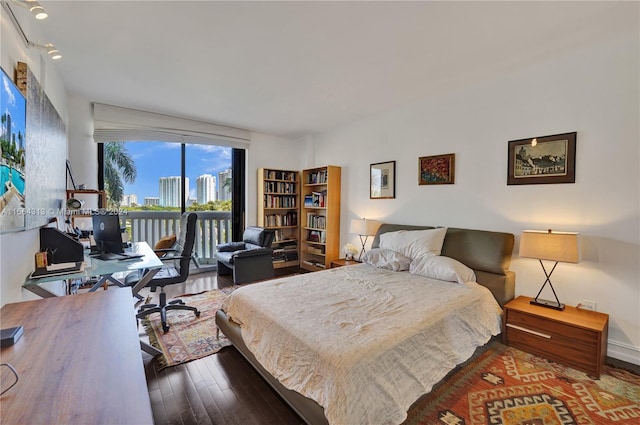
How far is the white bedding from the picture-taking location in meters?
1.36

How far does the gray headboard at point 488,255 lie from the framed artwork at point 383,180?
3.77ft

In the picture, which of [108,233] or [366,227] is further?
[366,227]

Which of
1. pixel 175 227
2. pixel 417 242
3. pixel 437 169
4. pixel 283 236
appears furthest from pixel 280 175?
pixel 417 242

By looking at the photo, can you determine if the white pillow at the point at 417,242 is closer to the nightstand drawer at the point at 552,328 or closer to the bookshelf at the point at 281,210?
the nightstand drawer at the point at 552,328

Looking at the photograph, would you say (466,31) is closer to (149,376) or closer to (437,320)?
(437,320)

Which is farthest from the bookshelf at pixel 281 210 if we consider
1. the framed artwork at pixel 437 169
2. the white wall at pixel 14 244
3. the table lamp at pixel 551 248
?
the table lamp at pixel 551 248

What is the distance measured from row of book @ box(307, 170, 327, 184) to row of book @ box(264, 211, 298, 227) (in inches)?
28.9

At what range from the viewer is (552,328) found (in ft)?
7.07

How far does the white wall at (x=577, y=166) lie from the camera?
221 cm

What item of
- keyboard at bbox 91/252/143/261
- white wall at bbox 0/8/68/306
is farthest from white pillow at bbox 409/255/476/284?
white wall at bbox 0/8/68/306

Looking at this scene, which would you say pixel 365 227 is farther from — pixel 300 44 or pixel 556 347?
pixel 300 44

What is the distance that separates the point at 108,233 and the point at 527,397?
348cm

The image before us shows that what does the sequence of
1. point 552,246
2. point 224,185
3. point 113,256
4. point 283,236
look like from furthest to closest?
point 283,236
point 224,185
point 113,256
point 552,246

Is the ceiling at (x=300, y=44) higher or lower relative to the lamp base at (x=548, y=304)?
higher
